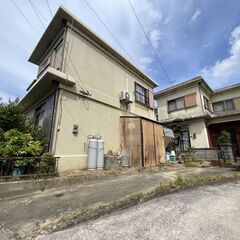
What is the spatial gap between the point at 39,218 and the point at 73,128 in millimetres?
4383

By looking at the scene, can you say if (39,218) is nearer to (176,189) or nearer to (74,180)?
(74,180)

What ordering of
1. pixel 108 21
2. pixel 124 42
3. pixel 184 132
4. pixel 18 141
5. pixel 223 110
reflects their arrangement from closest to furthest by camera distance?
pixel 18 141, pixel 108 21, pixel 124 42, pixel 184 132, pixel 223 110

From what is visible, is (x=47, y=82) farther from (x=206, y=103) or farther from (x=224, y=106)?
(x=224, y=106)

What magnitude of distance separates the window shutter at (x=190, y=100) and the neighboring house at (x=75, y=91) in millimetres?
7092

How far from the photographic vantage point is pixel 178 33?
26.7 ft

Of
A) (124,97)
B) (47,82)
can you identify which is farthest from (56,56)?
(124,97)

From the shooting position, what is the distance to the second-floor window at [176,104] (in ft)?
53.2

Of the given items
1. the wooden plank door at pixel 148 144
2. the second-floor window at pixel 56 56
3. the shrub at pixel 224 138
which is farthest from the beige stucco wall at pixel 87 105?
the shrub at pixel 224 138

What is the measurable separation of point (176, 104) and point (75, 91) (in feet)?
40.5

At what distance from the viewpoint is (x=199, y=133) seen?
14.1 m

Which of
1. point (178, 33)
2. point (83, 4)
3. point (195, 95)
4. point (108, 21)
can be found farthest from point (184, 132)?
point (83, 4)

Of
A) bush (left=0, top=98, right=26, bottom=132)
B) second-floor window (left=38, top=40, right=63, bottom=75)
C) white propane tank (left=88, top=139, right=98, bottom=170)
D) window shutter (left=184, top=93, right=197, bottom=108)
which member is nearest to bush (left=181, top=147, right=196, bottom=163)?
window shutter (left=184, top=93, right=197, bottom=108)

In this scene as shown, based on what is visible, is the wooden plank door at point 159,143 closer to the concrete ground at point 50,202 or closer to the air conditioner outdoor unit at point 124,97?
the air conditioner outdoor unit at point 124,97

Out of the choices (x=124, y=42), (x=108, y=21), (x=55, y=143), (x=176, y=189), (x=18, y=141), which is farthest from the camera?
(x=124, y=42)
